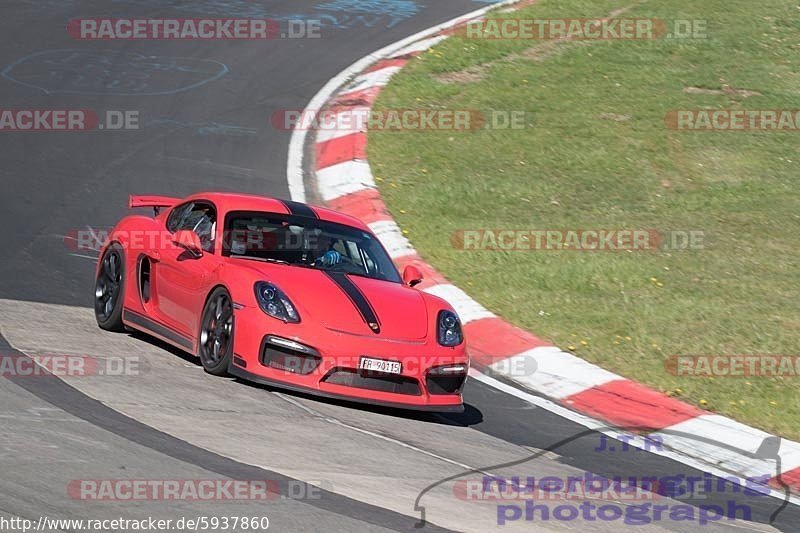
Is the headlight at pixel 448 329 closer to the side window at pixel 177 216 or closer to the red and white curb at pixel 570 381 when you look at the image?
the red and white curb at pixel 570 381

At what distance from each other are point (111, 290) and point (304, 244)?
162 centimetres

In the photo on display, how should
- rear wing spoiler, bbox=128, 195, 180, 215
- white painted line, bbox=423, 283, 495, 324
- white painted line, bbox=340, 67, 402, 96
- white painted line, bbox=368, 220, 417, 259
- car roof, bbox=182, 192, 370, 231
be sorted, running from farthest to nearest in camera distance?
white painted line, bbox=340, 67, 402, 96, white painted line, bbox=368, 220, 417, 259, white painted line, bbox=423, 283, 495, 324, rear wing spoiler, bbox=128, 195, 180, 215, car roof, bbox=182, 192, 370, 231

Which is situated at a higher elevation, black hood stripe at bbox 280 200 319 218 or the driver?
black hood stripe at bbox 280 200 319 218

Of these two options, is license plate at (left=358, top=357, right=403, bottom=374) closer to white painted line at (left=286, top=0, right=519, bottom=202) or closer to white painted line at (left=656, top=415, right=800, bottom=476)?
white painted line at (left=656, top=415, right=800, bottom=476)

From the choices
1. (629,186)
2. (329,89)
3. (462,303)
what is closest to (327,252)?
(462,303)

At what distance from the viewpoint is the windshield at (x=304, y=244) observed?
8.93m

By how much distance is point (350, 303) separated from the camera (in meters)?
8.34

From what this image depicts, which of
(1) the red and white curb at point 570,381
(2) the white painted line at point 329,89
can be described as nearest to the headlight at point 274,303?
(1) the red and white curb at point 570,381

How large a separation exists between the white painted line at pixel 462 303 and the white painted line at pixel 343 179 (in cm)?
251

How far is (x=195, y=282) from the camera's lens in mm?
8734

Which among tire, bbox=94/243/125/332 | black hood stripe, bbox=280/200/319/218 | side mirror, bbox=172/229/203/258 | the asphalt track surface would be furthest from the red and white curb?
tire, bbox=94/243/125/332

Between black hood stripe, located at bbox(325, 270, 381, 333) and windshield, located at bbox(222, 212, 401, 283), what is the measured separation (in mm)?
227

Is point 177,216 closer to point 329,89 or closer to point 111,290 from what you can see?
point 111,290

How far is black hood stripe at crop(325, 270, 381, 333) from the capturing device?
8.23 m
